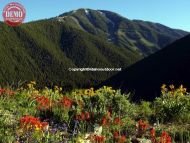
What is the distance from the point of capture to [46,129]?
8.38m

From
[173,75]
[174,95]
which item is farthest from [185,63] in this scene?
[174,95]

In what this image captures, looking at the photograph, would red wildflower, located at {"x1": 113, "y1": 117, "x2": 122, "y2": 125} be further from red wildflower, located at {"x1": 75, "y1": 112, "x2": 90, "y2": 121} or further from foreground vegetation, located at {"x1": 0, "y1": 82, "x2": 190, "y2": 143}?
red wildflower, located at {"x1": 75, "y1": 112, "x2": 90, "y2": 121}

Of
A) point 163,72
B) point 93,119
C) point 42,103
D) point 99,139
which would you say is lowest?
point 99,139

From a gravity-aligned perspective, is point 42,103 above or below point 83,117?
above

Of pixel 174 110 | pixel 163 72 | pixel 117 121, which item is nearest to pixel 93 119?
pixel 117 121

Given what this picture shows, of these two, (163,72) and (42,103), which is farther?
(163,72)

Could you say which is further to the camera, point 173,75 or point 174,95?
point 173,75

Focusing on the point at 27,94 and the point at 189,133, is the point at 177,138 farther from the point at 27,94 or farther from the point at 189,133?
the point at 27,94

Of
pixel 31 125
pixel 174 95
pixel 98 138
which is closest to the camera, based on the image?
pixel 98 138

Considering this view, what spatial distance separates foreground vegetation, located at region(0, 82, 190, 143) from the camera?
25.6ft

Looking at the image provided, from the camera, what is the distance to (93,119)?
9609 millimetres

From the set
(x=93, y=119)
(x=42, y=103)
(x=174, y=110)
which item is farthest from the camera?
(x=42, y=103)

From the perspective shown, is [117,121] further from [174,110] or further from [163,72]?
[163,72]

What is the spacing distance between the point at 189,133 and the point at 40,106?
373cm
